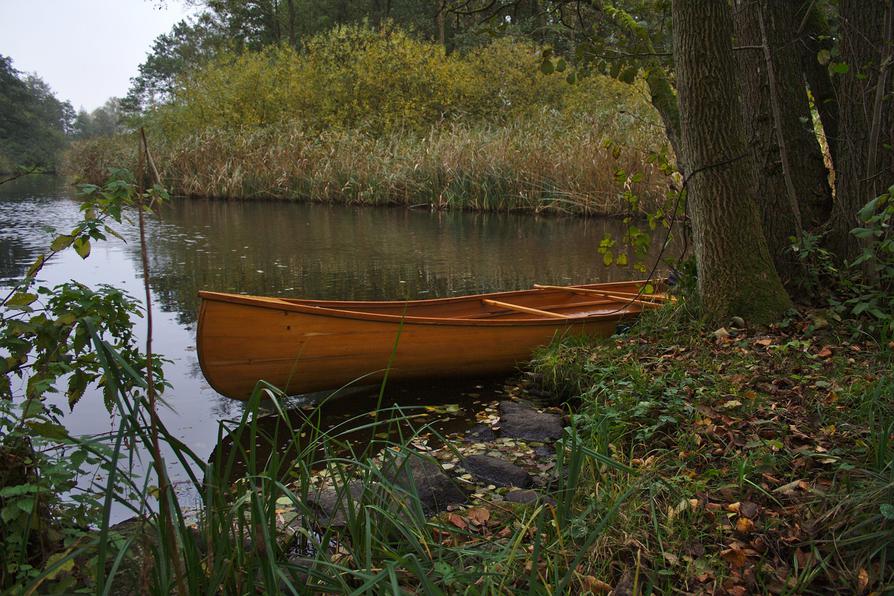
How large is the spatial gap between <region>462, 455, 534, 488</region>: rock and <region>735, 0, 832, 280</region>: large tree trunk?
2.45 m

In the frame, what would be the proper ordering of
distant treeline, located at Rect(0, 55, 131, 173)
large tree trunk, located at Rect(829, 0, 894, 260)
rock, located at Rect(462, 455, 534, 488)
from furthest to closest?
distant treeline, located at Rect(0, 55, 131, 173) < large tree trunk, located at Rect(829, 0, 894, 260) < rock, located at Rect(462, 455, 534, 488)

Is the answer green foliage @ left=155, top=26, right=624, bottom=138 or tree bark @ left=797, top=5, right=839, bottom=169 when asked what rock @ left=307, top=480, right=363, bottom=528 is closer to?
tree bark @ left=797, top=5, right=839, bottom=169

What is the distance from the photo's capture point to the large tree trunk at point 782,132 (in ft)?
15.6

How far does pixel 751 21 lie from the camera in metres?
4.75

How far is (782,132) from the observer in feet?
15.6

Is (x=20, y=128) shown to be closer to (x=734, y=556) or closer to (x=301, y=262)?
(x=301, y=262)

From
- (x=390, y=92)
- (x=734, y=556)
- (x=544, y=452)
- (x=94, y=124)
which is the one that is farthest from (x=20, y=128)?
(x=734, y=556)

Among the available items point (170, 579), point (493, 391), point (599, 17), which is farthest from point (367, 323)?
point (599, 17)

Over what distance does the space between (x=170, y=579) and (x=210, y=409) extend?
9.90 ft

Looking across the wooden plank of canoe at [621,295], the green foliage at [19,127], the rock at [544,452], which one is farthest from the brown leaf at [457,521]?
the green foliage at [19,127]

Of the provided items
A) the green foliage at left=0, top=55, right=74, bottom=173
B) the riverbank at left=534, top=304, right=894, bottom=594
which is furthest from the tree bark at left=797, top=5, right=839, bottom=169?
the green foliage at left=0, top=55, right=74, bottom=173

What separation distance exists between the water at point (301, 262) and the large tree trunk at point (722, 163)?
5.42 feet

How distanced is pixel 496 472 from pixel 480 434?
788mm

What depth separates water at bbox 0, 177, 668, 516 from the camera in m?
5.02
